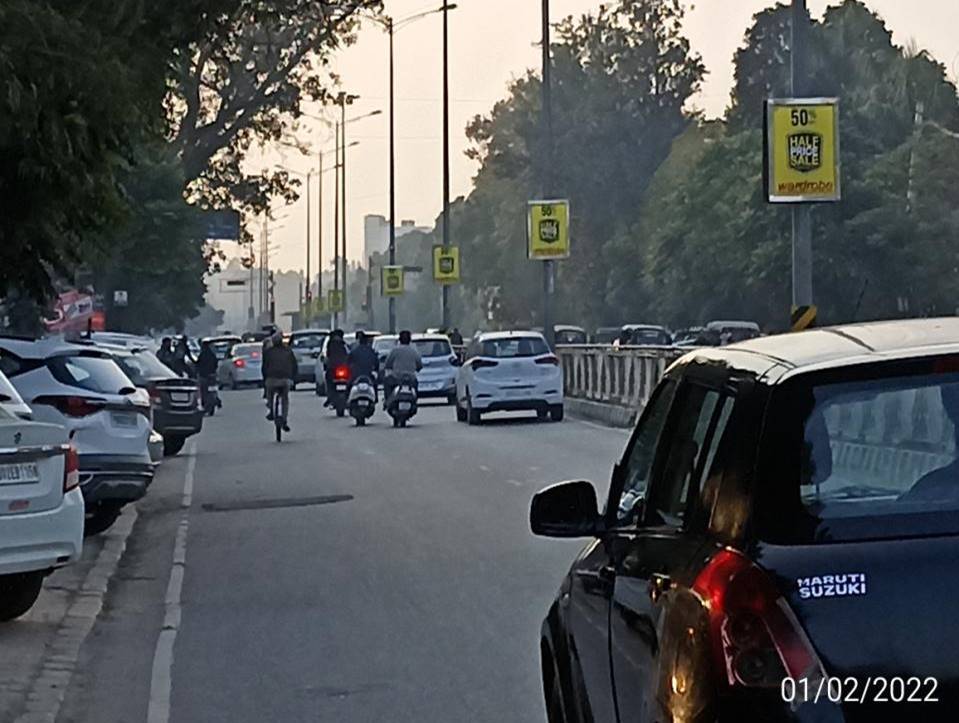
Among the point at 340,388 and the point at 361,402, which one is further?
the point at 340,388

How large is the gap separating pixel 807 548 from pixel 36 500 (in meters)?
8.06

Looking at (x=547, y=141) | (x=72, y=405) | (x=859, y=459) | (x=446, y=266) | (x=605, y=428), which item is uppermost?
(x=547, y=141)

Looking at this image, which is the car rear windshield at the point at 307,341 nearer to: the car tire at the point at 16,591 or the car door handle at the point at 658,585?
the car tire at the point at 16,591

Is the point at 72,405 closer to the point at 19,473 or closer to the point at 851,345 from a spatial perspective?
the point at 19,473

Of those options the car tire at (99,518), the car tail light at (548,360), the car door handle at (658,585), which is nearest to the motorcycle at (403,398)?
the car tail light at (548,360)

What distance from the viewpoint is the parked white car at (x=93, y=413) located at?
16812 mm

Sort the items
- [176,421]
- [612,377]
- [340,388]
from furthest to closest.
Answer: [340,388] < [612,377] < [176,421]

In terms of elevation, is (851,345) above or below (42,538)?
above

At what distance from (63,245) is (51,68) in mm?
3083

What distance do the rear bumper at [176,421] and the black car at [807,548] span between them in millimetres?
22382

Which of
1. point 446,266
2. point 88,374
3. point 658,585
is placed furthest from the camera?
point 446,266

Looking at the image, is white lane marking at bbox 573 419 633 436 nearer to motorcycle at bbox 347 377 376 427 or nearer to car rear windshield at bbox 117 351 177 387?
motorcycle at bbox 347 377 376 427

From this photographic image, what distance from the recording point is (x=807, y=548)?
13.5 ft

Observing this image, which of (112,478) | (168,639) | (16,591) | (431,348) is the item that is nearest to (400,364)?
(431,348)
